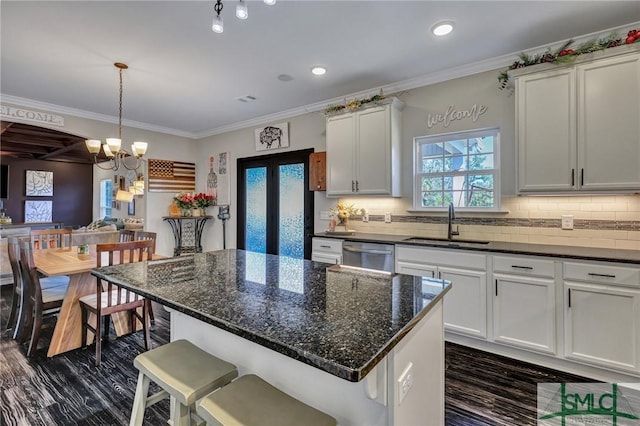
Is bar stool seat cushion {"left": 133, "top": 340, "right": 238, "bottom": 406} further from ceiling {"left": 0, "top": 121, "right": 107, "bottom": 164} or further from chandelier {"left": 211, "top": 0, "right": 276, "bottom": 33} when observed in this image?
ceiling {"left": 0, "top": 121, "right": 107, "bottom": 164}

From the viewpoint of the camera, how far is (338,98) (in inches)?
161

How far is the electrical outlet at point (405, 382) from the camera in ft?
3.43

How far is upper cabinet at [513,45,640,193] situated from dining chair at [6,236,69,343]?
4.52m

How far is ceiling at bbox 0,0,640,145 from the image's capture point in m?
2.29

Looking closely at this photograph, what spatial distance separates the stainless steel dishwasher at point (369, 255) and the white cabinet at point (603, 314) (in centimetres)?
145

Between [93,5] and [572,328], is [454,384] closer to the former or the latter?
[572,328]

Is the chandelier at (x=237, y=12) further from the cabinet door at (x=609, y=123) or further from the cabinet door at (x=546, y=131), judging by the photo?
the cabinet door at (x=609, y=123)

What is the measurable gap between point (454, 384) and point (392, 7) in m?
2.83

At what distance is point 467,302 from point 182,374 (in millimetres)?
2455

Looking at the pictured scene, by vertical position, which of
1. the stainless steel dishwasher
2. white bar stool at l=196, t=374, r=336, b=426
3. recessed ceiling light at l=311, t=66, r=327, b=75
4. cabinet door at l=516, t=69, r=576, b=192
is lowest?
white bar stool at l=196, t=374, r=336, b=426

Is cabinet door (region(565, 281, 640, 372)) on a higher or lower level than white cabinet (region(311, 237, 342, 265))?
lower

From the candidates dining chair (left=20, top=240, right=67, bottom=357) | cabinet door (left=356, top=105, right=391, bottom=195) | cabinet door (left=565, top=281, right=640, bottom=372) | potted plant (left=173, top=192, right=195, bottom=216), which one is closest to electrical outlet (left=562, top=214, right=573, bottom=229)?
cabinet door (left=565, top=281, right=640, bottom=372)

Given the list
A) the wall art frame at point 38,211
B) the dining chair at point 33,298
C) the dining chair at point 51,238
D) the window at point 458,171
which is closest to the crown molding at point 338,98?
the window at point 458,171

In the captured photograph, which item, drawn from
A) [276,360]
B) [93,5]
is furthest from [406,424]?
[93,5]
